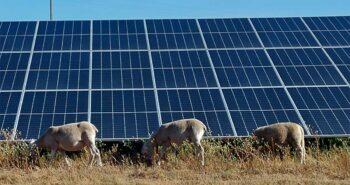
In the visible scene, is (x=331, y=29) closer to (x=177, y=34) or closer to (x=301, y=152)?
(x=177, y=34)

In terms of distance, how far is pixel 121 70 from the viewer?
1988cm

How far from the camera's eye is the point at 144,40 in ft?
74.1

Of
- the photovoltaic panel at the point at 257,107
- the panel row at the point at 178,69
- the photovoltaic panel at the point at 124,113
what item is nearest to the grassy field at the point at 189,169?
the photovoltaic panel at the point at 124,113

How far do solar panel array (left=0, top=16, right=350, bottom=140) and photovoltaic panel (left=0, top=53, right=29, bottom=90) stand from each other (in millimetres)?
39

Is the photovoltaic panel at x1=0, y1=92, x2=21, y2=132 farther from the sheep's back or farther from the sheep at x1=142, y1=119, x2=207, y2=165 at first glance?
the sheep's back

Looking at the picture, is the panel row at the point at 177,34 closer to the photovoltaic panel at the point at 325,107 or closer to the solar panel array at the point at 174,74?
the solar panel array at the point at 174,74

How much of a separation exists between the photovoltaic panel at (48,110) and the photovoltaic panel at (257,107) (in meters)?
4.42

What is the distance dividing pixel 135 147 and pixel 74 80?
435cm

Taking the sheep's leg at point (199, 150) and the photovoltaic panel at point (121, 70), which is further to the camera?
the photovoltaic panel at point (121, 70)

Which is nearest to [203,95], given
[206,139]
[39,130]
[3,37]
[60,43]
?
[206,139]

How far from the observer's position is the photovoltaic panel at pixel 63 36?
21844 millimetres

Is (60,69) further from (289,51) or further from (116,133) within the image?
(289,51)

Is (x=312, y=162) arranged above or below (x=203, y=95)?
above

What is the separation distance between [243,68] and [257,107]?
292 cm
